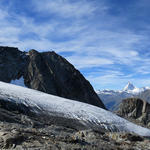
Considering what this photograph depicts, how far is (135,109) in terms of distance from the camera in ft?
496

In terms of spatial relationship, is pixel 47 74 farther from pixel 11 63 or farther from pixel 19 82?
pixel 11 63

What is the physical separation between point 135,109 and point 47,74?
71727 millimetres

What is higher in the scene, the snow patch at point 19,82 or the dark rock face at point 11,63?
the dark rock face at point 11,63

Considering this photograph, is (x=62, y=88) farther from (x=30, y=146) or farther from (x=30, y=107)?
(x=30, y=146)

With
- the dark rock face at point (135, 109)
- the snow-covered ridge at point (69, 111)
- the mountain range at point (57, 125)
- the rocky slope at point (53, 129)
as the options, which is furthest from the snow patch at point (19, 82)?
the rocky slope at point (53, 129)

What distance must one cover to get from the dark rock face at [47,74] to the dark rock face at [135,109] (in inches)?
1973

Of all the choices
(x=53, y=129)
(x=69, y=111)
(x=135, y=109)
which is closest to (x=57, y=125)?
(x=53, y=129)

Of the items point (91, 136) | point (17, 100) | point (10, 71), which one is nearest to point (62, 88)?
point (10, 71)

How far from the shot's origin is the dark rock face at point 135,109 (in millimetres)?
142875

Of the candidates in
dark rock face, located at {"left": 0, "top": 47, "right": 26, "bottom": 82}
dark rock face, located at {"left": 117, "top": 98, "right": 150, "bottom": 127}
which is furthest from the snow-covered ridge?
Answer: dark rock face, located at {"left": 117, "top": 98, "right": 150, "bottom": 127}

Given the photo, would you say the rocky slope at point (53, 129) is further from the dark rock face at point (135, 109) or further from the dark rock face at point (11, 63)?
the dark rock face at point (135, 109)

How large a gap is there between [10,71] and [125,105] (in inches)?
3371

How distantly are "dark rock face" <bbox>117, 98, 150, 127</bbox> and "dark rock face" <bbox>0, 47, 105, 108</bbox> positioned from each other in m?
50.1

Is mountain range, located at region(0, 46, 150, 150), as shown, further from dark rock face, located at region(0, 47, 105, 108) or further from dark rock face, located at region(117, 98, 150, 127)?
dark rock face, located at region(117, 98, 150, 127)
